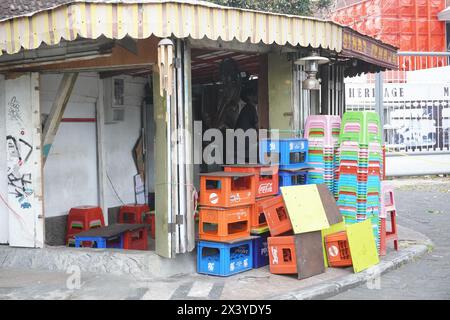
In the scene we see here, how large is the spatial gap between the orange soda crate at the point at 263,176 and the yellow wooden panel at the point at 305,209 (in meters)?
0.49

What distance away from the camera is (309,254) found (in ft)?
23.1

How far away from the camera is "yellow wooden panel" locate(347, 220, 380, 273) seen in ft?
23.5

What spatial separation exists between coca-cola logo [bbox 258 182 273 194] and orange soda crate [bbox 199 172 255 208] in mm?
232

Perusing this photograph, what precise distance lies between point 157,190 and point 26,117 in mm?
2187

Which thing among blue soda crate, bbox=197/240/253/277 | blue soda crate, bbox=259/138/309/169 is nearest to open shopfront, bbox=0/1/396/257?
blue soda crate, bbox=197/240/253/277

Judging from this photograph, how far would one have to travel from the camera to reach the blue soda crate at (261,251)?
7.44 meters

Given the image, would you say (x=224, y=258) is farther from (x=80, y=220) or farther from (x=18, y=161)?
(x=18, y=161)

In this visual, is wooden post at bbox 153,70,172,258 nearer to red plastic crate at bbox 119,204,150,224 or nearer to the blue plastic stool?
the blue plastic stool

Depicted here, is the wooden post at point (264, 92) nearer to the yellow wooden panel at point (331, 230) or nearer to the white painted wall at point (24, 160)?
the yellow wooden panel at point (331, 230)

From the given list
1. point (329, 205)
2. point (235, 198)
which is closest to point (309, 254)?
point (329, 205)

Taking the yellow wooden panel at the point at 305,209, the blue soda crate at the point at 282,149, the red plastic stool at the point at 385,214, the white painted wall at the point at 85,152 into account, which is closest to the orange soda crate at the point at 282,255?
the yellow wooden panel at the point at 305,209

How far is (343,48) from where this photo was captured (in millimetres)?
7742
